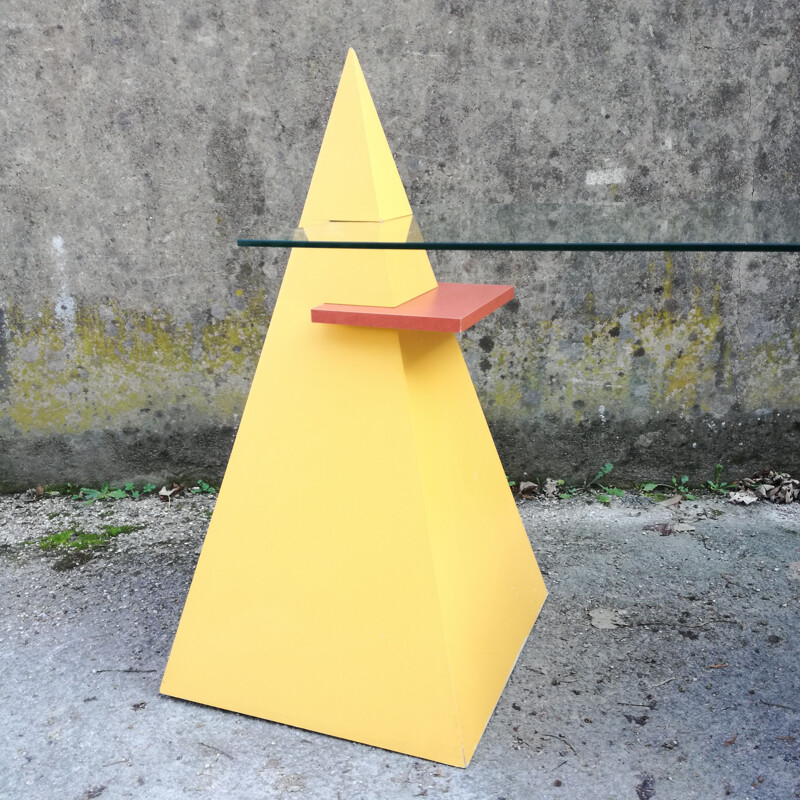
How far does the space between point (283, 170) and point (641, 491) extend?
2.13 meters

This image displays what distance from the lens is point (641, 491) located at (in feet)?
10.9

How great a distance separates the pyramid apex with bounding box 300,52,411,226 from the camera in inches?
69.4

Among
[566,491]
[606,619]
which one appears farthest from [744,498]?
[606,619]

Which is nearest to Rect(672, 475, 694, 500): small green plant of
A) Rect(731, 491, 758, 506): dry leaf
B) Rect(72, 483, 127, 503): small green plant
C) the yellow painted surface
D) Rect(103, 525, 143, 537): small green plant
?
Rect(731, 491, 758, 506): dry leaf

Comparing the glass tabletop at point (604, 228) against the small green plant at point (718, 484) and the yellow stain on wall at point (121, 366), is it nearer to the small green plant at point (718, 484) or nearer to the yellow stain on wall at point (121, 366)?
the yellow stain on wall at point (121, 366)

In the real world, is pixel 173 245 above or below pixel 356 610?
above

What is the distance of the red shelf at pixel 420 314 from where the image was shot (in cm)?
163

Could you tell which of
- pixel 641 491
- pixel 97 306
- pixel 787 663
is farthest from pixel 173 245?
pixel 787 663

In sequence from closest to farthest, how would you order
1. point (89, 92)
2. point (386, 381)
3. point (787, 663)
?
point (386, 381)
point (787, 663)
point (89, 92)

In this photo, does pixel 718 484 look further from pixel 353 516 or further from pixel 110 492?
pixel 110 492

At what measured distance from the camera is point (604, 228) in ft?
3.96

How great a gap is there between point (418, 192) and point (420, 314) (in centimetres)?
147

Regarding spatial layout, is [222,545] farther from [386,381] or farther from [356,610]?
[386,381]

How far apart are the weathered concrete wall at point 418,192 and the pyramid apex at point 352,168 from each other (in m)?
1.16
